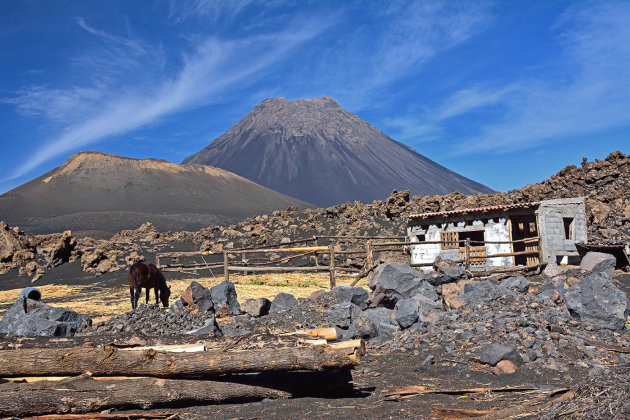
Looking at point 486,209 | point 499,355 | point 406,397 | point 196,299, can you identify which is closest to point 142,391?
point 406,397

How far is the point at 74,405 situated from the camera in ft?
17.3

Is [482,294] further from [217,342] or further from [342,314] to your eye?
[217,342]

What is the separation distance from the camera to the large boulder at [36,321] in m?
9.81

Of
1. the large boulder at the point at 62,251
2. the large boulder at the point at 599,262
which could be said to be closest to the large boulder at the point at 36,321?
the large boulder at the point at 599,262

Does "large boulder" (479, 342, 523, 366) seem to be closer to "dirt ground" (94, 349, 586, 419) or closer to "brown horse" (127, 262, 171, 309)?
"dirt ground" (94, 349, 586, 419)

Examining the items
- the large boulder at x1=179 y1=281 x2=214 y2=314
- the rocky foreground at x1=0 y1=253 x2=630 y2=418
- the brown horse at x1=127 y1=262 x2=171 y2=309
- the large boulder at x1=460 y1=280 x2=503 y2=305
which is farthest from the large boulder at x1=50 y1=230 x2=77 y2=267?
the large boulder at x1=460 y1=280 x2=503 y2=305

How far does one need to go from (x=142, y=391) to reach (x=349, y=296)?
657 centimetres

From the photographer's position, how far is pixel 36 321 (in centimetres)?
990

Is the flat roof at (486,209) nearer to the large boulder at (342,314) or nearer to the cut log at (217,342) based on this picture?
the large boulder at (342,314)

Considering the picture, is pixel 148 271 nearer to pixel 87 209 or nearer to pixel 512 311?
pixel 512 311

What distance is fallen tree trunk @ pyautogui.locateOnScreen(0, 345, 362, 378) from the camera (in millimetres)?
5691

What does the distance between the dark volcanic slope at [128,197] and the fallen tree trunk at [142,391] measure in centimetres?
5890

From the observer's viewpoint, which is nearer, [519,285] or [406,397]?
[406,397]

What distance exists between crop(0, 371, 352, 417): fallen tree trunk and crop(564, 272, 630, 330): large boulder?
5.60 m
